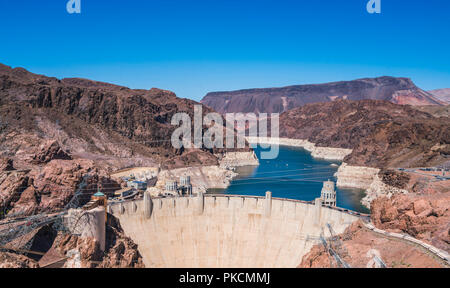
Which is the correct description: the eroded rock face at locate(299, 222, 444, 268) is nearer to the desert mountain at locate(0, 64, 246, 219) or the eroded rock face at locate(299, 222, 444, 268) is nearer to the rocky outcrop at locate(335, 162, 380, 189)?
the desert mountain at locate(0, 64, 246, 219)

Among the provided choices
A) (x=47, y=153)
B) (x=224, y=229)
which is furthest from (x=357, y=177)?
(x=47, y=153)

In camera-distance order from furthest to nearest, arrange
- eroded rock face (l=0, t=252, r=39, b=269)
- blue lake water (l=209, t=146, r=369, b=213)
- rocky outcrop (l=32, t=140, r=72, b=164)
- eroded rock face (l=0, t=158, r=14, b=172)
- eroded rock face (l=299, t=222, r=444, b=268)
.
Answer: blue lake water (l=209, t=146, r=369, b=213), rocky outcrop (l=32, t=140, r=72, b=164), eroded rock face (l=0, t=158, r=14, b=172), eroded rock face (l=299, t=222, r=444, b=268), eroded rock face (l=0, t=252, r=39, b=269)

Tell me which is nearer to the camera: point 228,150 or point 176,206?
point 176,206

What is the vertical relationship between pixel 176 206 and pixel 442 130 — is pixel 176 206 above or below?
below

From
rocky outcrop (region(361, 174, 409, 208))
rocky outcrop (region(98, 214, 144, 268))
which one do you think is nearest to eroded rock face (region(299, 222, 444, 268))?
rocky outcrop (region(98, 214, 144, 268))

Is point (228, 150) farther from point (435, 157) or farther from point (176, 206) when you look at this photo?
point (176, 206)

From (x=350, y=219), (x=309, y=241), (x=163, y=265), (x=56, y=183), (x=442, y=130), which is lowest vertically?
(x=163, y=265)

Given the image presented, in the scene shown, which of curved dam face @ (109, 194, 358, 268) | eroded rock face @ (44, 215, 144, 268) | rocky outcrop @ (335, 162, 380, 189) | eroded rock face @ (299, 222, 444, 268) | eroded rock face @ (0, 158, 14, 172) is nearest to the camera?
eroded rock face @ (299, 222, 444, 268)
